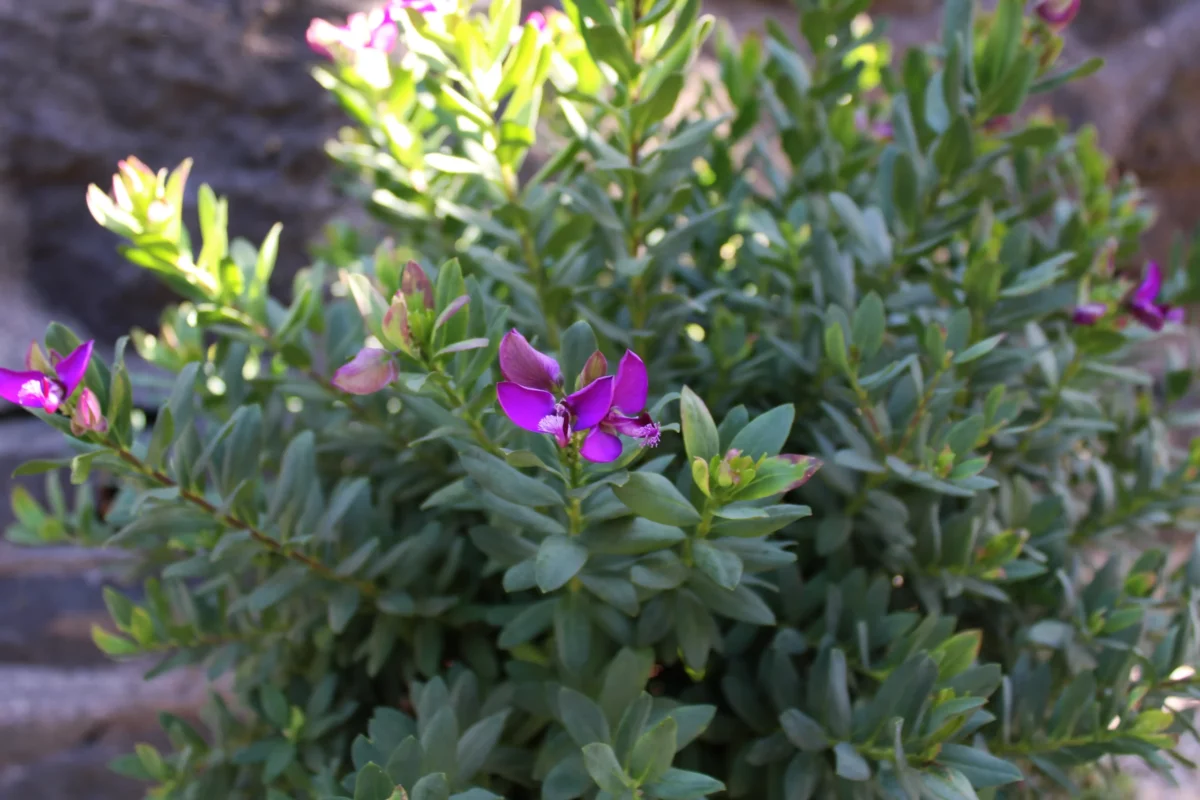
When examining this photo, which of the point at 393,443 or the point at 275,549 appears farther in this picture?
the point at 393,443

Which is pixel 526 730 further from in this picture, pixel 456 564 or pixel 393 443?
pixel 393 443

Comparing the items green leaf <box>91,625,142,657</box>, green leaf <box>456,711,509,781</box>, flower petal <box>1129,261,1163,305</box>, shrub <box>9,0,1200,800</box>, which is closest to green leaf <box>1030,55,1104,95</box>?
shrub <box>9,0,1200,800</box>

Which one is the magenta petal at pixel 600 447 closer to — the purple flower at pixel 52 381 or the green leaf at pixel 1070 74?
the purple flower at pixel 52 381

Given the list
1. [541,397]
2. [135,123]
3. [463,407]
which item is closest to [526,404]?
[541,397]

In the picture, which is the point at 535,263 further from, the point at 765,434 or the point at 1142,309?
the point at 1142,309

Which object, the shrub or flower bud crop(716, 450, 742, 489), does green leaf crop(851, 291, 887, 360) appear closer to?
the shrub

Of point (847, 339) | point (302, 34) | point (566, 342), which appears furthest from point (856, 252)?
point (302, 34)

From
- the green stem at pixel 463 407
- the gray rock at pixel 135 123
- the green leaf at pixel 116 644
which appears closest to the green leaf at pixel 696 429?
the green stem at pixel 463 407

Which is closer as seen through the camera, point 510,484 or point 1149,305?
point 510,484
